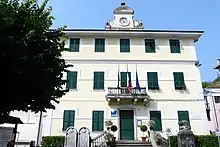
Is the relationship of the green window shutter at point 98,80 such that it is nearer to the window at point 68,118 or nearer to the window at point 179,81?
the window at point 68,118

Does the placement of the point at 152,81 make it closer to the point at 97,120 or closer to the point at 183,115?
the point at 183,115

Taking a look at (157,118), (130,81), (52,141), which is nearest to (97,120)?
(52,141)

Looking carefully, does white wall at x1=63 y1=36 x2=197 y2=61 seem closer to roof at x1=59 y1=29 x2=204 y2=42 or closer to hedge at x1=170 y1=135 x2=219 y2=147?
roof at x1=59 y1=29 x2=204 y2=42

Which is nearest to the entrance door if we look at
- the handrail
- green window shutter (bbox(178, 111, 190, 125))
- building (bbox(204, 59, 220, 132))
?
the handrail

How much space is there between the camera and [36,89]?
8172 mm

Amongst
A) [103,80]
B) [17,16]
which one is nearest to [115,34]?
[103,80]

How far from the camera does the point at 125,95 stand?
17.8 meters

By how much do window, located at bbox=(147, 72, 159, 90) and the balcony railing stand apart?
0.96 metres

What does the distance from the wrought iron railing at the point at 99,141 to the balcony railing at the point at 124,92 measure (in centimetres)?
386

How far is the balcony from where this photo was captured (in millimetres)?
17750

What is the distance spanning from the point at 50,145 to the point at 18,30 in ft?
34.6

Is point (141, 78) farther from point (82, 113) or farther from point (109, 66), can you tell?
point (82, 113)

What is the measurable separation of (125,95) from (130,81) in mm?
1541

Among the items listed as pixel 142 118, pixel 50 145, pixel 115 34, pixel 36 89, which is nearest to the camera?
pixel 36 89
